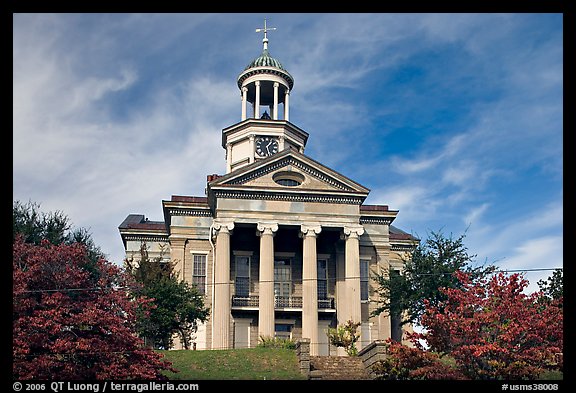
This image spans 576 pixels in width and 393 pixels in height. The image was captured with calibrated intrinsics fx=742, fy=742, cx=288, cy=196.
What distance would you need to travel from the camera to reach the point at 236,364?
33.1 meters

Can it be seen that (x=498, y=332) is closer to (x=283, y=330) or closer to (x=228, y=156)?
(x=283, y=330)

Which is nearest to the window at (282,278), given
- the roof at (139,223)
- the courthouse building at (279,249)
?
the courthouse building at (279,249)

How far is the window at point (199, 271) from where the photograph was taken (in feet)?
155

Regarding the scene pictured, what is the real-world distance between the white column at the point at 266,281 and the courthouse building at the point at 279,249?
6 centimetres

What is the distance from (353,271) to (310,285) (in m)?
2.76

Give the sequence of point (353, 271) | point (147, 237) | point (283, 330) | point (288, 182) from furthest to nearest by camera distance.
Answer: point (147, 237), point (288, 182), point (283, 330), point (353, 271)

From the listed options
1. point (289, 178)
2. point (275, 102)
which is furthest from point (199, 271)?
point (275, 102)

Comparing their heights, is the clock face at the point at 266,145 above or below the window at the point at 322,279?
above

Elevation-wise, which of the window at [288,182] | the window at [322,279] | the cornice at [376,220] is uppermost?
the window at [288,182]

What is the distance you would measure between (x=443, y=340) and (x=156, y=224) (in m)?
30.7

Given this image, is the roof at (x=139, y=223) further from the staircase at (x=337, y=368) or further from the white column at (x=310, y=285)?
the staircase at (x=337, y=368)

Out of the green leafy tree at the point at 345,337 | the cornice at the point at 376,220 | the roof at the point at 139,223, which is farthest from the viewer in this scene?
the roof at the point at 139,223
